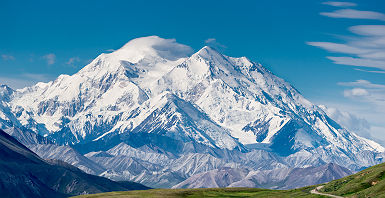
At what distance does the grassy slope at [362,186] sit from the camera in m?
134

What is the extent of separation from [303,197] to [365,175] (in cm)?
1775

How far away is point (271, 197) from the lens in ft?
551

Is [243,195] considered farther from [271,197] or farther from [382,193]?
[382,193]

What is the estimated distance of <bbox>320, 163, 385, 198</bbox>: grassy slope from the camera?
440ft

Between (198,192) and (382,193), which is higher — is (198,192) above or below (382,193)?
above

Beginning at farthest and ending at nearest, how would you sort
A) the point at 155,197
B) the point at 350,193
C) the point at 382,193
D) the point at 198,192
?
the point at 198,192
the point at 155,197
the point at 350,193
the point at 382,193

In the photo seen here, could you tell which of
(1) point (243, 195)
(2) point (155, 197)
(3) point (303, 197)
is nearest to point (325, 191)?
(3) point (303, 197)

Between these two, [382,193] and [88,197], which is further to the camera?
[88,197]

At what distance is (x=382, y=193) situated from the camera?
128875mm

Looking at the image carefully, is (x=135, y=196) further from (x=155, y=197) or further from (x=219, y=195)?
(x=219, y=195)

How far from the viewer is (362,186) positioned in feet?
482

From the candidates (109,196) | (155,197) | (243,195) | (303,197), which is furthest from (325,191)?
(109,196)

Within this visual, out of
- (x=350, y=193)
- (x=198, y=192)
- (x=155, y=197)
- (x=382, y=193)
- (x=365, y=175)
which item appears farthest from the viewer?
(x=198, y=192)

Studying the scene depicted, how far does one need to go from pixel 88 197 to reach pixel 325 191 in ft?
230
